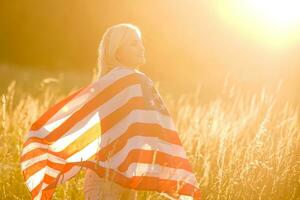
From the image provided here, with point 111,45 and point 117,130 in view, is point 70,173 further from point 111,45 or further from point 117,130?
point 111,45

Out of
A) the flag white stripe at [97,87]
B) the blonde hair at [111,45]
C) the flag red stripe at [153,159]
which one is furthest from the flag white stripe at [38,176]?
the blonde hair at [111,45]

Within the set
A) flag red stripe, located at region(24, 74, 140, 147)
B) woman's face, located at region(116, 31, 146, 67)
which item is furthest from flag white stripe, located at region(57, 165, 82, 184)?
woman's face, located at region(116, 31, 146, 67)

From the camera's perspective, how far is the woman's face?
493 cm

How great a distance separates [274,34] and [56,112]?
23850 mm

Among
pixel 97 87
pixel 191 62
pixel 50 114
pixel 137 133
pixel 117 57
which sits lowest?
pixel 137 133

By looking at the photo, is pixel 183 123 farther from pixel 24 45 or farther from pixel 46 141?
pixel 24 45

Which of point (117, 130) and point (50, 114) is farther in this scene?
point (50, 114)

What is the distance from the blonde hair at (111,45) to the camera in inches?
195

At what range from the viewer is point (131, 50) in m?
4.93

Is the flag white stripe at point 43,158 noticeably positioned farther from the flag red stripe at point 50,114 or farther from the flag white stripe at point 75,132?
the flag red stripe at point 50,114

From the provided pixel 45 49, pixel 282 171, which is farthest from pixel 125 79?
pixel 45 49

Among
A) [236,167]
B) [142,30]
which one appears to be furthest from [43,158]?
[142,30]

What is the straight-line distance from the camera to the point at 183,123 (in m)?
7.61

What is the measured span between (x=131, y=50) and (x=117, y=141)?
0.68 metres
